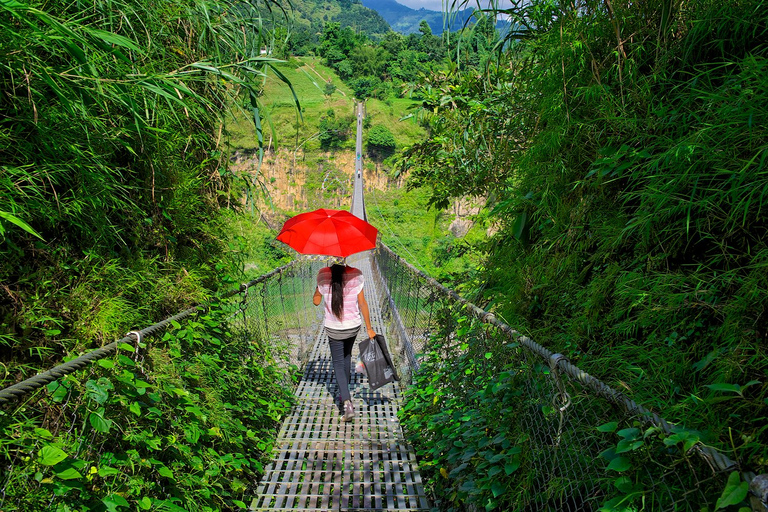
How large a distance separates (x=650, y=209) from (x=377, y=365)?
205 centimetres

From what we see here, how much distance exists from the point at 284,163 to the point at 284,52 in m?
49.8

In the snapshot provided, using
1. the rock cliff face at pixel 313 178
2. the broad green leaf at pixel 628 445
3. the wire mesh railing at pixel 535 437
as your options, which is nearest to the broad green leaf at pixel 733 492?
the wire mesh railing at pixel 535 437

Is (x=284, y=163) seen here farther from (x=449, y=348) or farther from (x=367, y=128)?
(x=449, y=348)

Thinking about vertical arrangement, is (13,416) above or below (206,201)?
below

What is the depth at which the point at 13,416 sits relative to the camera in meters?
0.98

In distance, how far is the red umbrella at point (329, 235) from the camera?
8.97 feet

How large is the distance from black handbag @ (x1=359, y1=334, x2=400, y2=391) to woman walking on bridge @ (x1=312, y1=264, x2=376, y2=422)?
15 cm

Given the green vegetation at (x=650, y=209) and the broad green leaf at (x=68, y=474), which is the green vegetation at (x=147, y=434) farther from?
the green vegetation at (x=650, y=209)

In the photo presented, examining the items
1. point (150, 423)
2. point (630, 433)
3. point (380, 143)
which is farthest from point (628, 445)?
point (380, 143)

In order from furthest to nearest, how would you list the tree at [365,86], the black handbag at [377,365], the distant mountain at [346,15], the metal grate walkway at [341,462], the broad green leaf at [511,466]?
1. the distant mountain at [346,15]
2. the tree at [365,86]
3. the black handbag at [377,365]
4. the metal grate walkway at [341,462]
5. the broad green leaf at [511,466]

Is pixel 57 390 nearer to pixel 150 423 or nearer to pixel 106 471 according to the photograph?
pixel 106 471

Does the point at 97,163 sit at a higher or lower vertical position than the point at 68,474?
higher

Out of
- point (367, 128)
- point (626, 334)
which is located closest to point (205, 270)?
point (626, 334)

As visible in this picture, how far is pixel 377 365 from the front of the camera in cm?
288
